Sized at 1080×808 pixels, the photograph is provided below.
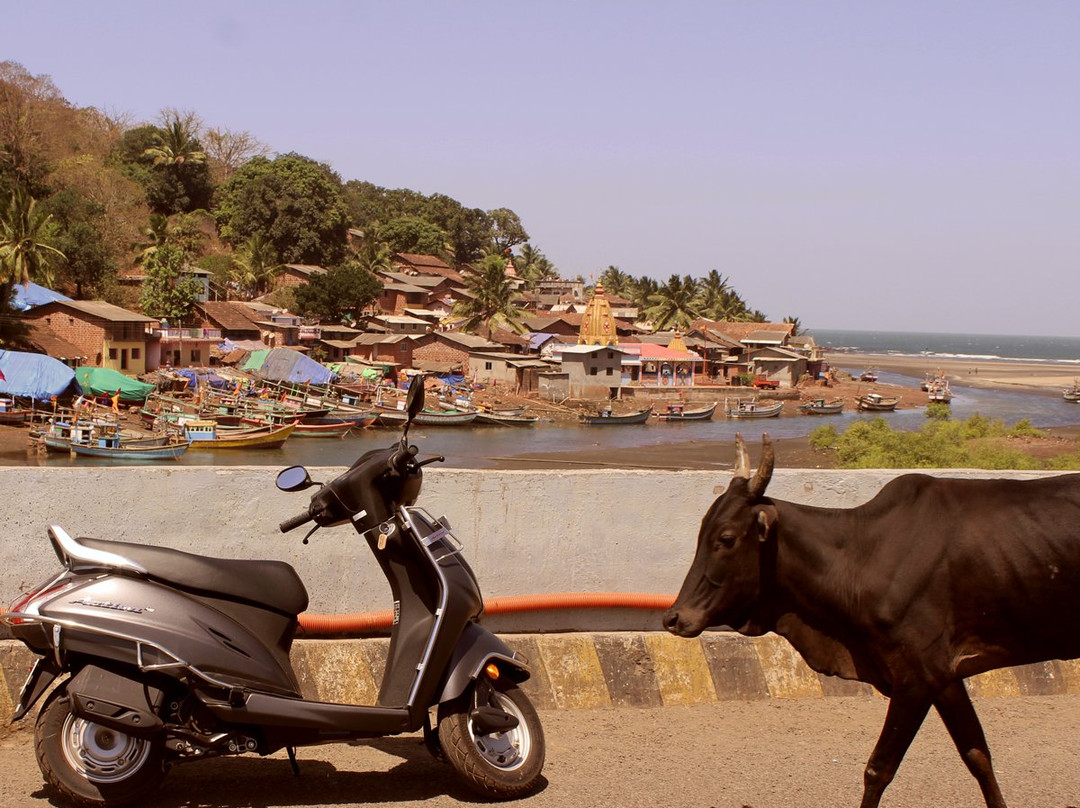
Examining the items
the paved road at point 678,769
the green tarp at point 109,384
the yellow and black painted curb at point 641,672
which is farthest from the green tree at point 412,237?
the paved road at point 678,769

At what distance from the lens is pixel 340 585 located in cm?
588

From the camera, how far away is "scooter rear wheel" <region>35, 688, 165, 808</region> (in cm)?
409

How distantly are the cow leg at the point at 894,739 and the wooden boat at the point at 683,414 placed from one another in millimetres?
57679

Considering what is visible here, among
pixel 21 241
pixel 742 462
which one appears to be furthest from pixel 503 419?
pixel 742 462

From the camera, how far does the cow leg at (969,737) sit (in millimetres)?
4289

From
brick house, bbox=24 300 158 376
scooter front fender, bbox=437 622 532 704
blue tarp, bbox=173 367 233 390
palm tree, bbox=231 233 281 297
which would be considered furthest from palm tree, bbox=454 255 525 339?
scooter front fender, bbox=437 622 532 704

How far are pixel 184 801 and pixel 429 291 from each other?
78082 mm

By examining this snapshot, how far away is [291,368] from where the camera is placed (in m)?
53.6

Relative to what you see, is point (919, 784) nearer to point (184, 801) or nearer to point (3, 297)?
point (184, 801)

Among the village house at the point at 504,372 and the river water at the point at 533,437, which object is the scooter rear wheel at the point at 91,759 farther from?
the village house at the point at 504,372

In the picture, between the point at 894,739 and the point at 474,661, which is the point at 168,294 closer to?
the point at 474,661

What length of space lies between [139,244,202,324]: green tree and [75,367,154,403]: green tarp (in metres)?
12.0

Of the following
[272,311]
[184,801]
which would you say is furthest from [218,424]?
[184,801]

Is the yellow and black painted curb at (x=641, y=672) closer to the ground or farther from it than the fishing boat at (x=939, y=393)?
farther from it
